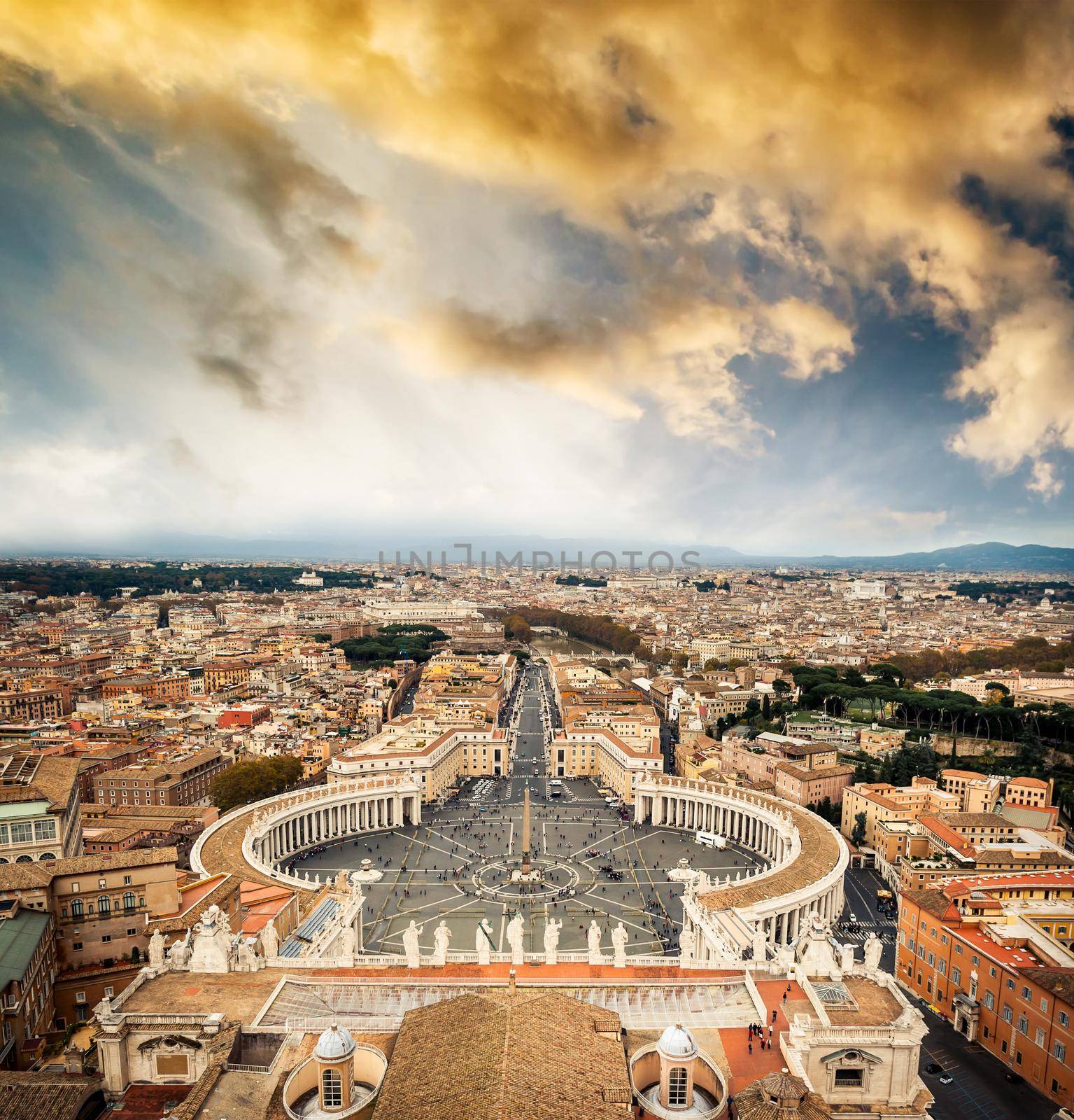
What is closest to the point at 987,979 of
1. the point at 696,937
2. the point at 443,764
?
the point at 696,937

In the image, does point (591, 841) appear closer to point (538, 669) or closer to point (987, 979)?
point (987, 979)

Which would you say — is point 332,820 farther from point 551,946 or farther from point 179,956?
point 551,946

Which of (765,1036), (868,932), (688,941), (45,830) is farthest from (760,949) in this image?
(45,830)

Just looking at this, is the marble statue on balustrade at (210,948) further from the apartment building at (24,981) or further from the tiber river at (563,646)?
the tiber river at (563,646)

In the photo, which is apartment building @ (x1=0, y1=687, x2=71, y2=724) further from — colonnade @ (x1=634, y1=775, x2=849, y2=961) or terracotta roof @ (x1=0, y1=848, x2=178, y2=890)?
colonnade @ (x1=634, y1=775, x2=849, y2=961)

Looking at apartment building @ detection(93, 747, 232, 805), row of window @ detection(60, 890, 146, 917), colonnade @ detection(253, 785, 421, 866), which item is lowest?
colonnade @ detection(253, 785, 421, 866)

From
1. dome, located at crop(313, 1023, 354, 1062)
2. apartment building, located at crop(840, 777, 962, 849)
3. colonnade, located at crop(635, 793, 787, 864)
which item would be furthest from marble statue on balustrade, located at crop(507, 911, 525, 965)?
apartment building, located at crop(840, 777, 962, 849)

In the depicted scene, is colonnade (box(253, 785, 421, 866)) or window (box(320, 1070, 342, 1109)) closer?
window (box(320, 1070, 342, 1109))

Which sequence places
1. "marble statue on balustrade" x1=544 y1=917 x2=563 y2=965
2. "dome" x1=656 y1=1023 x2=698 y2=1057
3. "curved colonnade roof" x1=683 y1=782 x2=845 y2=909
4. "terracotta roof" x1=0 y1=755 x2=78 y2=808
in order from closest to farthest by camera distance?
"dome" x1=656 y1=1023 x2=698 y2=1057
"marble statue on balustrade" x1=544 y1=917 x2=563 y2=965
"terracotta roof" x1=0 y1=755 x2=78 y2=808
"curved colonnade roof" x1=683 y1=782 x2=845 y2=909
